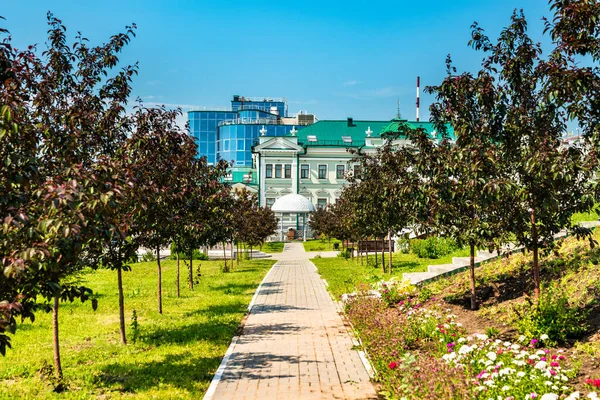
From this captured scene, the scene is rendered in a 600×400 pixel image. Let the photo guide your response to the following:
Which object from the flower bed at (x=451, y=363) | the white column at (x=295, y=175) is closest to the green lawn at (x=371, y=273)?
the flower bed at (x=451, y=363)

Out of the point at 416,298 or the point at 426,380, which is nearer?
the point at 426,380

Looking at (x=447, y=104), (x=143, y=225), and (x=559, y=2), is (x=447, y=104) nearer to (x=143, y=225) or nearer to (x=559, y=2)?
(x=559, y=2)

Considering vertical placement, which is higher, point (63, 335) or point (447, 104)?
point (447, 104)

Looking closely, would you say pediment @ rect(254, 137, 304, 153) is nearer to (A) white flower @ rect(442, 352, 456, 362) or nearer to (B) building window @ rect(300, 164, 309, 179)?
(B) building window @ rect(300, 164, 309, 179)

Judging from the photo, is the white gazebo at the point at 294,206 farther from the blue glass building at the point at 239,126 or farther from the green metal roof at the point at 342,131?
the blue glass building at the point at 239,126

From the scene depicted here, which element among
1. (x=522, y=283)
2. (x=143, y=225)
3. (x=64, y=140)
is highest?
(x=64, y=140)

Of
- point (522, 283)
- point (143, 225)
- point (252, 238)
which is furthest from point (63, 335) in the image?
point (252, 238)

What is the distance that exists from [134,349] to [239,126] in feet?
271

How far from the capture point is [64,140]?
6.66 meters

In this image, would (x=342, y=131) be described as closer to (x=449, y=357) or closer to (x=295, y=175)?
(x=295, y=175)

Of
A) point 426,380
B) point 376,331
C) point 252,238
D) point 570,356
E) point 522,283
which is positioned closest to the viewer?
point 426,380

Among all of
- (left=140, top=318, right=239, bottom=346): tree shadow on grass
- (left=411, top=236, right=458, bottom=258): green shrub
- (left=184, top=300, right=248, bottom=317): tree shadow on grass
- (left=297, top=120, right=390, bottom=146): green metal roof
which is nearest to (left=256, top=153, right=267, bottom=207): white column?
(left=297, top=120, right=390, bottom=146): green metal roof

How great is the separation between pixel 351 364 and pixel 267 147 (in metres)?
54.8

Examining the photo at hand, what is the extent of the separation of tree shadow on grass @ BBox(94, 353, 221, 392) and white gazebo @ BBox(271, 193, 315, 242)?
48.4 meters
